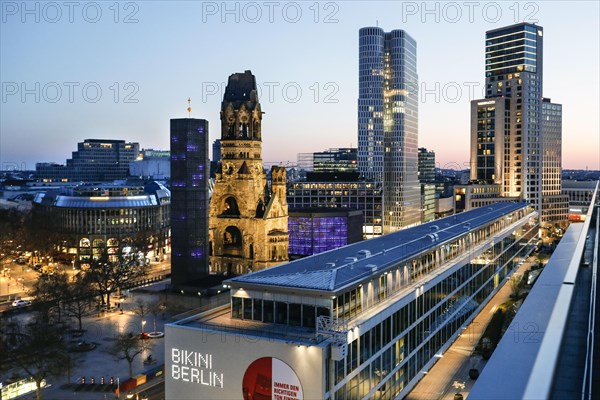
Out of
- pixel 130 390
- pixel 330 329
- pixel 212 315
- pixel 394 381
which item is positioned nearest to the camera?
pixel 330 329

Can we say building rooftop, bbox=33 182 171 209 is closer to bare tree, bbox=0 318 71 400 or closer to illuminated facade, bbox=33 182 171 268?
illuminated facade, bbox=33 182 171 268

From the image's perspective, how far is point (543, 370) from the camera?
1883 centimetres

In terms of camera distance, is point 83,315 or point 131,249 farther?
point 131,249

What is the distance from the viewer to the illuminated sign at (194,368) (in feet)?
101

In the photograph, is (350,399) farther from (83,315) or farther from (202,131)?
(202,131)

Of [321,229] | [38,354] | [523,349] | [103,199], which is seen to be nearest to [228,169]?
[321,229]

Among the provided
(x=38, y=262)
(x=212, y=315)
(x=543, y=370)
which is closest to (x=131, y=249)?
(x=38, y=262)

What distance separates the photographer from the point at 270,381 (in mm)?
28953

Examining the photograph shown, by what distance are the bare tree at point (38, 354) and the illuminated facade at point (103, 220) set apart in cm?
5677

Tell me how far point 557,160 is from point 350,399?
161m

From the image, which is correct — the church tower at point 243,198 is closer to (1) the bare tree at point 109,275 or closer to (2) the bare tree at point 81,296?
(1) the bare tree at point 109,275

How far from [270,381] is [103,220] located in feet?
289

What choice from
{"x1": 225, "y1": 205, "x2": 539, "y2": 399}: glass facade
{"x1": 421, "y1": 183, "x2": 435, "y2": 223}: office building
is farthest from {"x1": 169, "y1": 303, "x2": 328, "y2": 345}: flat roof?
{"x1": 421, "y1": 183, "x2": 435, "y2": 223}: office building

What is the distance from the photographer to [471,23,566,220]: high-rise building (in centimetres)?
16188
